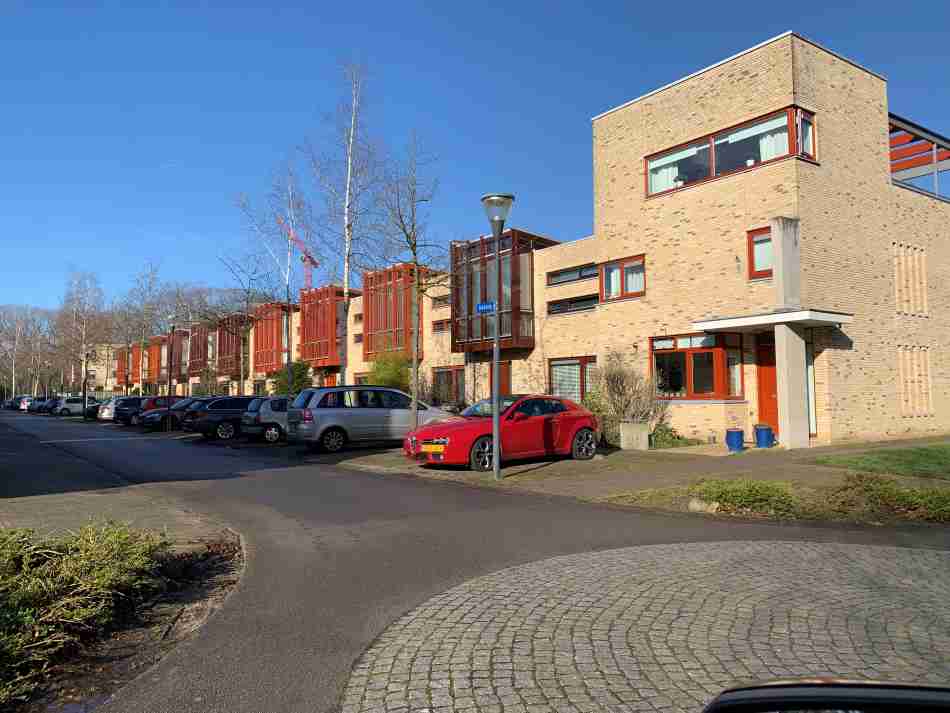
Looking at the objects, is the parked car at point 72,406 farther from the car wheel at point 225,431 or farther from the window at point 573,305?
the window at point 573,305

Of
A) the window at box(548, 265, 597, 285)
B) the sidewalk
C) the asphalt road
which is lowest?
the asphalt road

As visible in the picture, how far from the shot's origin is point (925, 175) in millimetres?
23641

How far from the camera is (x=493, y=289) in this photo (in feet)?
91.6

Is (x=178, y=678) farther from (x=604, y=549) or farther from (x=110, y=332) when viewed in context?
Answer: (x=110, y=332)

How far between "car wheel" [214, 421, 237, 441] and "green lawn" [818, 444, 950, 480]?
66.3ft

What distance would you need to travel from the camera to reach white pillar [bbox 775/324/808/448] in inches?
648

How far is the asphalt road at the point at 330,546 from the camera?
4.01m

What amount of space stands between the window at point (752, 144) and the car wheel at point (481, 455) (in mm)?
10332

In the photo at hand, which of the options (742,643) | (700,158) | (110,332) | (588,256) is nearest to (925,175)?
(700,158)

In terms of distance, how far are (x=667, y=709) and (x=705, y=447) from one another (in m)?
14.8

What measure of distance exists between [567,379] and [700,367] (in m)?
7.02

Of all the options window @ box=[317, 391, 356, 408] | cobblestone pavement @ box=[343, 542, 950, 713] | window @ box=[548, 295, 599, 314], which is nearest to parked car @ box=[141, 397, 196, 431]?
window @ box=[317, 391, 356, 408]

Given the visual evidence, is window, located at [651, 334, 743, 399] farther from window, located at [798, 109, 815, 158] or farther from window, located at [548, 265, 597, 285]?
window, located at [548, 265, 597, 285]

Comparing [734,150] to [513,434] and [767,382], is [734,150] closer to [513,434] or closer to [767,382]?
[767,382]
